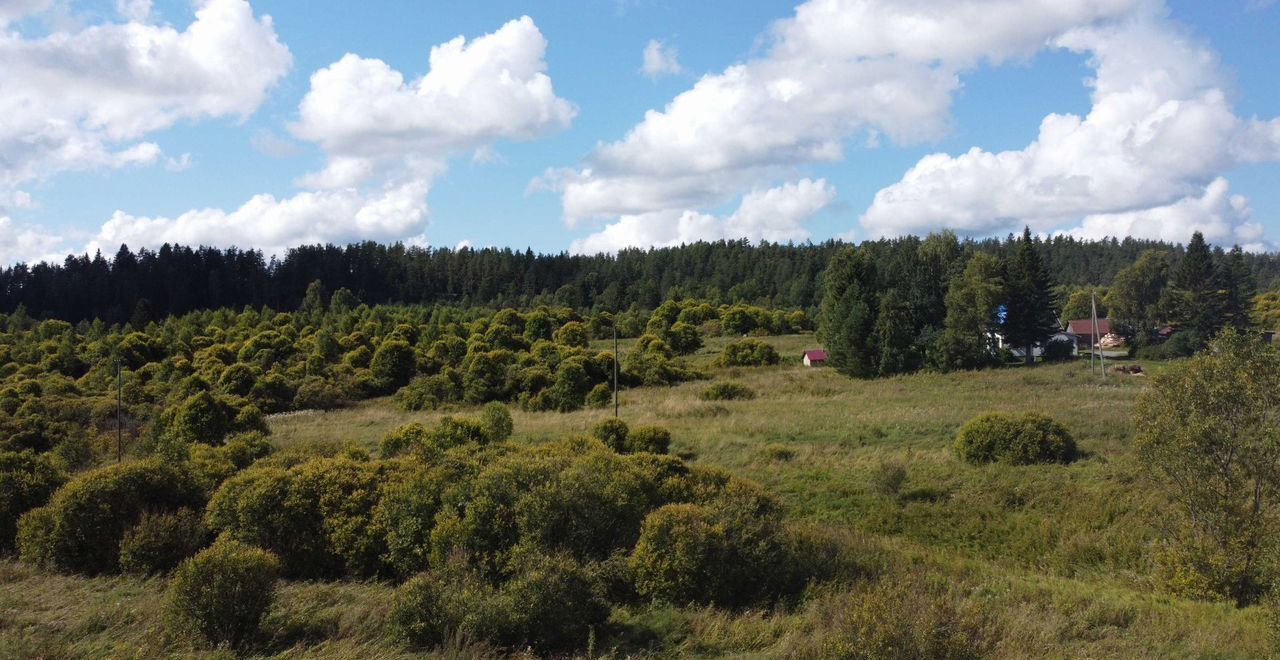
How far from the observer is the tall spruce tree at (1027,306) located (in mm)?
47438

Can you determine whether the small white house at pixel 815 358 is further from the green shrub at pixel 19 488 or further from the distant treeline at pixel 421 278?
the green shrub at pixel 19 488

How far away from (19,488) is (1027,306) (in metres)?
47.4

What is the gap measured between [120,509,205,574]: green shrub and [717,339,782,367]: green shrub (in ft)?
114

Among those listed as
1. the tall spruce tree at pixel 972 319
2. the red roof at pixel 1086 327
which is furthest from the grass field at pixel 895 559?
the red roof at pixel 1086 327

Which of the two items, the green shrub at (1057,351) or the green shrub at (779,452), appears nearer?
the green shrub at (779,452)

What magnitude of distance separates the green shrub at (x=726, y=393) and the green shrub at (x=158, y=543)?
74.3ft

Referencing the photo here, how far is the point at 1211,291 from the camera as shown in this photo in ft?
168

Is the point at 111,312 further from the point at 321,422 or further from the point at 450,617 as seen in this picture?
the point at 450,617

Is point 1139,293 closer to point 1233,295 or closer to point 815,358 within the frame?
point 1233,295

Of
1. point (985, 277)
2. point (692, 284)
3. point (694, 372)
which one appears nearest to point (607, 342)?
point (694, 372)

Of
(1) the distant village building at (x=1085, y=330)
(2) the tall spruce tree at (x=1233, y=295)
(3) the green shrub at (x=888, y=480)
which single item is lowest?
(3) the green shrub at (x=888, y=480)

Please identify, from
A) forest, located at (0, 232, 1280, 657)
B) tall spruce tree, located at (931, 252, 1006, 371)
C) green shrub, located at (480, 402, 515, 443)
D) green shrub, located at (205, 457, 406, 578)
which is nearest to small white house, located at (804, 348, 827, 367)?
tall spruce tree, located at (931, 252, 1006, 371)

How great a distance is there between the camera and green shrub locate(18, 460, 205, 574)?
39.4ft

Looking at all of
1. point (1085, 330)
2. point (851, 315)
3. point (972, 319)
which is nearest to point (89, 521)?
point (851, 315)
